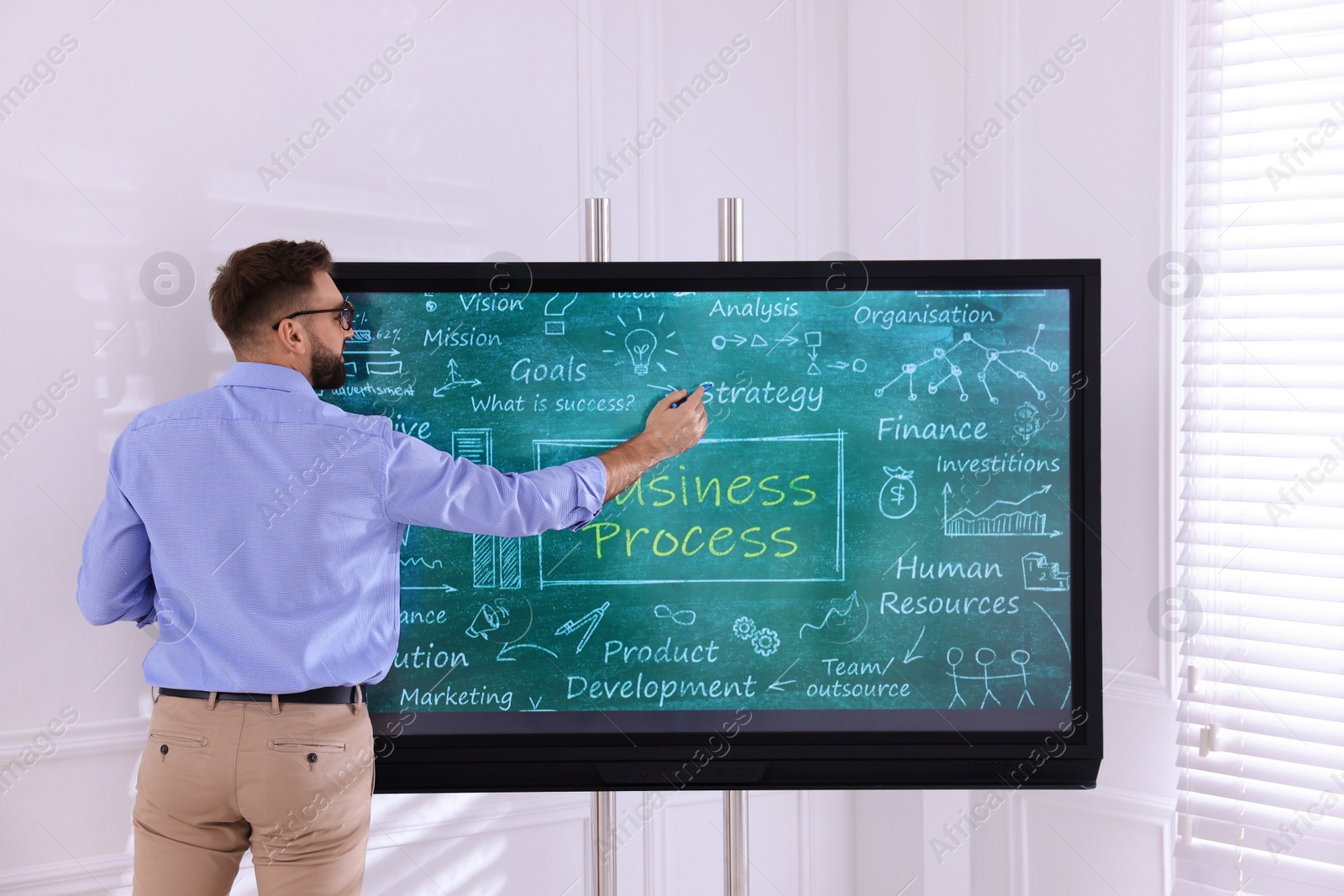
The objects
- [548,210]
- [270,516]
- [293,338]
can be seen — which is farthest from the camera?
[548,210]

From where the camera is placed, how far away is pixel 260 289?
1.65m

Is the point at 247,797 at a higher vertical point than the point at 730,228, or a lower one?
lower

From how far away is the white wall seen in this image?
197 cm

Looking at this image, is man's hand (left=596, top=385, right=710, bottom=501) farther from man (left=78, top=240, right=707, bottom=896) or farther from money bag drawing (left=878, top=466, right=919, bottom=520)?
money bag drawing (left=878, top=466, right=919, bottom=520)

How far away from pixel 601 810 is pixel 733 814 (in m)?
0.31

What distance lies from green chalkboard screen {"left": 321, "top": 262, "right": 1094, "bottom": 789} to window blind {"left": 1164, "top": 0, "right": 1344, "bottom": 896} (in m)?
0.58

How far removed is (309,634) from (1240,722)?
214 centimetres

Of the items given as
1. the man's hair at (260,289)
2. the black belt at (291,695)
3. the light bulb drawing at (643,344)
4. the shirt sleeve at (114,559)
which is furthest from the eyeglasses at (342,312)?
the black belt at (291,695)

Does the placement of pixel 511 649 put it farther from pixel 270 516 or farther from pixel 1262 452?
pixel 1262 452

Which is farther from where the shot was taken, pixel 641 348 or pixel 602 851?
pixel 602 851

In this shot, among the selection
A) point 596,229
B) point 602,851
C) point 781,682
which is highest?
point 596,229

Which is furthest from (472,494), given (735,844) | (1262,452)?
(1262,452)

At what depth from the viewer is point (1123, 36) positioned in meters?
2.20

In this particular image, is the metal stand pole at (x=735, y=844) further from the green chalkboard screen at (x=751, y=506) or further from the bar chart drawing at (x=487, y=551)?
the bar chart drawing at (x=487, y=551)
